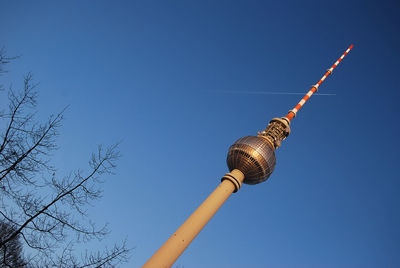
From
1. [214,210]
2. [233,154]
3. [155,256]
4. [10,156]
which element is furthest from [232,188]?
[10,156]

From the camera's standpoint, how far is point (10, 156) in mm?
7672

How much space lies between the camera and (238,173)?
21.5 metres

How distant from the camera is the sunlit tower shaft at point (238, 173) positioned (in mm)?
12510

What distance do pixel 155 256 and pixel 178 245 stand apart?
145cm

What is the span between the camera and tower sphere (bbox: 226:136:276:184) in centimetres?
2175

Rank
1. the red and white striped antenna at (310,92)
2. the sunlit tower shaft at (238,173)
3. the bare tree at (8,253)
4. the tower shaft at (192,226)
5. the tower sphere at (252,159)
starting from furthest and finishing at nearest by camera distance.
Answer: the red and white striped antenna at (310,92) → the tower sphere at (252,159) → the sunlit tower shaft at (238,173) → the tower shaft at (192,226) → the bare tree at (8,253)

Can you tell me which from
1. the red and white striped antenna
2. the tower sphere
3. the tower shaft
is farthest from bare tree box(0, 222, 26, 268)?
the red and white striped antenna

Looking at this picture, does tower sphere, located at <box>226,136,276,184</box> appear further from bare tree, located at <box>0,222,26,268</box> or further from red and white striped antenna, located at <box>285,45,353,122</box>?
bare tree, located at <box>0,222,26,268</box>

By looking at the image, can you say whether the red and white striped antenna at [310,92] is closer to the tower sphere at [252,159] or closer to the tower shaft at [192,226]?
the tower sphere at [252,159]

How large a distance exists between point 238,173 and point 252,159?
1.72m

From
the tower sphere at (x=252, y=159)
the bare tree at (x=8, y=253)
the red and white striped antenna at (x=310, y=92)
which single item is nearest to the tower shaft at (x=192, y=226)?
the tower sphere at (x=252, y=159)

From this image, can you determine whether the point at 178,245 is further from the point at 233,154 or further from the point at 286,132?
the point at 286,132

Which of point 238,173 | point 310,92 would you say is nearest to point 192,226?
point 238,173

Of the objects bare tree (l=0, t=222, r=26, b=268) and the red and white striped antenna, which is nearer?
bare tree (l=0, t=222, r=26, b=268)
